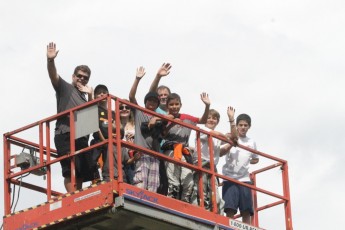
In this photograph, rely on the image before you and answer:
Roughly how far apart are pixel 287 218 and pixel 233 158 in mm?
1478

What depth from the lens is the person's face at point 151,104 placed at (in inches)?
836

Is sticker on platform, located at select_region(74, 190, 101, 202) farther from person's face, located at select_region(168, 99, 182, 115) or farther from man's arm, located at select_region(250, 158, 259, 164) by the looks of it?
man's arm, located at select_region(250, 158, 259, 164)

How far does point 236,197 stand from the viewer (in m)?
22.6

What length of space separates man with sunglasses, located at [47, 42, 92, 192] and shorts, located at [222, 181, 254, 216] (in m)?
2.96

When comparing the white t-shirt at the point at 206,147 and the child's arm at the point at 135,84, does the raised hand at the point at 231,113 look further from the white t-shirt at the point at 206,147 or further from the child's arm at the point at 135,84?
the child's arm at the point at 135,84

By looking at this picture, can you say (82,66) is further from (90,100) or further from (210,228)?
(210,228)

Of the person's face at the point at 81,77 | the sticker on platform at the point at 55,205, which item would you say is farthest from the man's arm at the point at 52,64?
the sticker on platform at the point at 55,205

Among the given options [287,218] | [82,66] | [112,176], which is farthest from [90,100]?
[287,218]

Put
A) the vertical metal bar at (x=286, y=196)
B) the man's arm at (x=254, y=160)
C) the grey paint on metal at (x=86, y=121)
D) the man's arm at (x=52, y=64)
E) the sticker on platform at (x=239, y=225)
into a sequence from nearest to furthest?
the grey paint on metal at (x=86, y=121) < the man's arm at (x=52, y=64) < the sticker on platform at (x=239, y=225) < the vertical metal bar at (x=286, y=196) < the man's arm at (x=254, y=160)

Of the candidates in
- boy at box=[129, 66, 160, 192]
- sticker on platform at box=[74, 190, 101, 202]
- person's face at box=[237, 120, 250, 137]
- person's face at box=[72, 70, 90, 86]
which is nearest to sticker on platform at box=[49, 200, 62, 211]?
sticker on platform at box=[74, 190, 101, 202]

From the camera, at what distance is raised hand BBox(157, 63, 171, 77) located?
22.3m

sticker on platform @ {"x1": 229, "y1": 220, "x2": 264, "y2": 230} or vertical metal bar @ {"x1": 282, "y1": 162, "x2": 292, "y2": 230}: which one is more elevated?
vertical metal bar @ {"x1": 282, "y1": 162, "x2": 292, "y2": 230}

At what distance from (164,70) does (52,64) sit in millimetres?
2454

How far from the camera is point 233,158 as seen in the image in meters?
22.9
